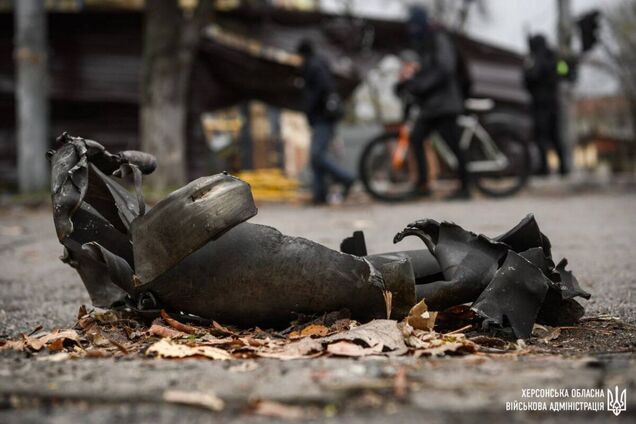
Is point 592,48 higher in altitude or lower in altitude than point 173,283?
higher

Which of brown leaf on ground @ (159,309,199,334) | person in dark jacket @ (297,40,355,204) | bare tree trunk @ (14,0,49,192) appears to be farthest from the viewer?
bare tree trunk @ (14,0,49,192)

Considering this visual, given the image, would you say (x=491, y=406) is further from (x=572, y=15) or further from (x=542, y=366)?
(x=572, y=15)

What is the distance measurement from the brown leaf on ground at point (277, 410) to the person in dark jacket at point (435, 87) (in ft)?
23.8

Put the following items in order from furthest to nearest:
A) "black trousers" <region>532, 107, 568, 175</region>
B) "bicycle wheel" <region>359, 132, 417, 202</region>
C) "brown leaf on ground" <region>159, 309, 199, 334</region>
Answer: "black trousers" <region>532, 107, 568, 175</region>, "bicycle wheel" <region>359, 132, 417, 202</region>, "brown leaf on ground" <region>159, 309, 199, 334</region>

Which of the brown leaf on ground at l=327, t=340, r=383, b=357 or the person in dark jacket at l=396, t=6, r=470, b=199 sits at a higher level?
the person in dark jacket at l=396, t=6, r=470, b=199

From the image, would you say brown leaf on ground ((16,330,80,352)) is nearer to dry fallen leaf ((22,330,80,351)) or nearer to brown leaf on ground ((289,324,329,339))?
dry fallen leaf ((22,330,80,351))

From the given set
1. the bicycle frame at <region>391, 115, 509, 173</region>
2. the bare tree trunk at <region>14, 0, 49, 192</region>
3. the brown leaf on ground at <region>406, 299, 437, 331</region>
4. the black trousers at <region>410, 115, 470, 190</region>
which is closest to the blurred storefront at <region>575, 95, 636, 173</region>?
the bicycle frame at <region>391, 115, 509, 173</region>

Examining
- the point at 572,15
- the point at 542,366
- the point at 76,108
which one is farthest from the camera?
the point at 572,15

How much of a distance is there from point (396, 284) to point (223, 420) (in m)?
0.84

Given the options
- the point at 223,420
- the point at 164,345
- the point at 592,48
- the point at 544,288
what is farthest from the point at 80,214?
the point at 592,48

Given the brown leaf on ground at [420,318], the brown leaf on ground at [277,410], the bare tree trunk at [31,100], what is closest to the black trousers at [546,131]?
the bare tree trunk at [31,100]

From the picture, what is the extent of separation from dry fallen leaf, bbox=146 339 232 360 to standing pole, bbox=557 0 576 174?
12574mm

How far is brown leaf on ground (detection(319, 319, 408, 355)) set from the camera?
171 centimetres

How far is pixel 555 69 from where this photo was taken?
35.8ft
